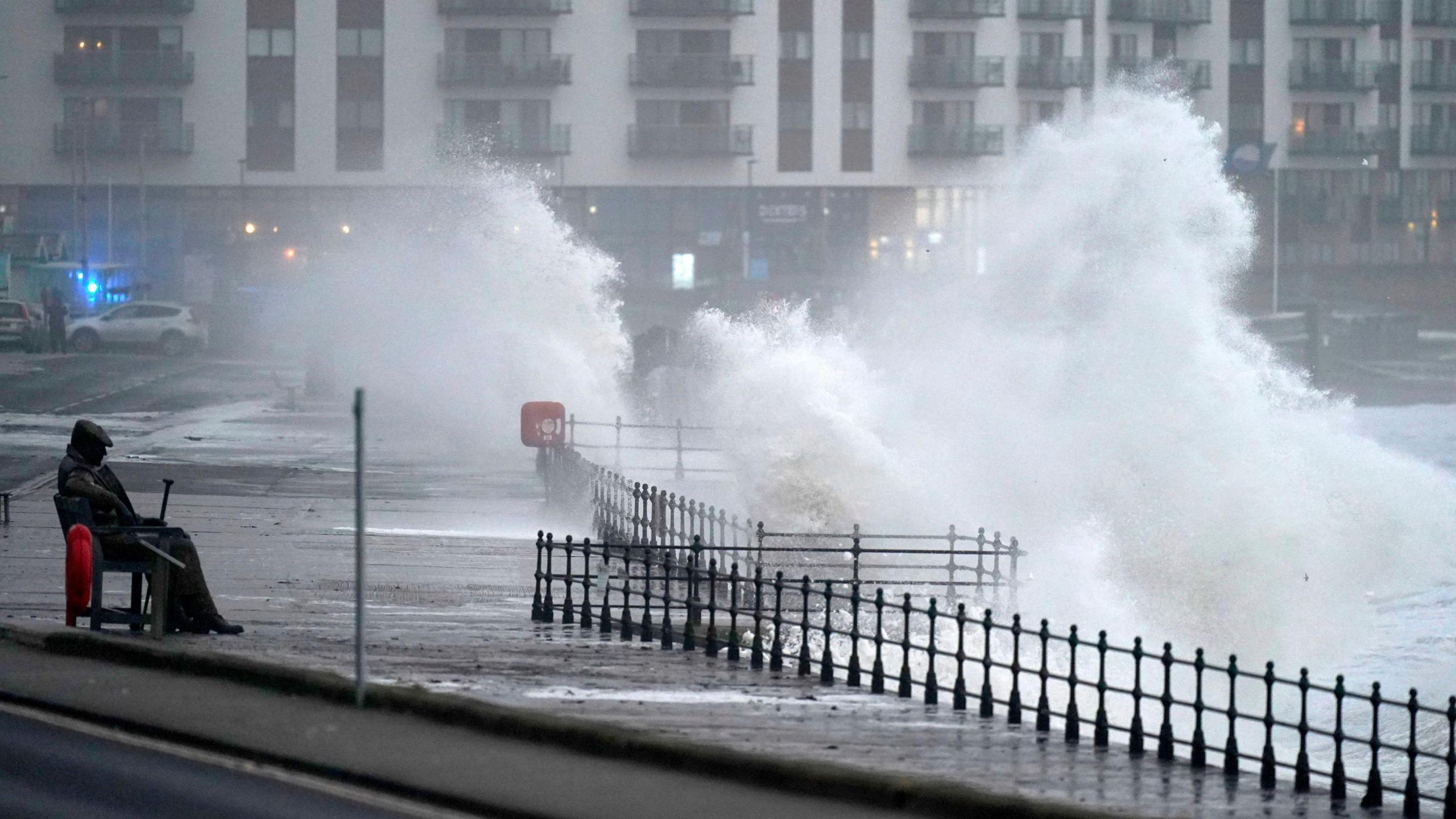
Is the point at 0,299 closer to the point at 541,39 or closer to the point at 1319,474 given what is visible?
the point at 541,39

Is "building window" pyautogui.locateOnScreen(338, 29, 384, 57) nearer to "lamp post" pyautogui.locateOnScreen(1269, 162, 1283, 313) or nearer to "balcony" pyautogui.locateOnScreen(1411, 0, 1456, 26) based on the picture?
"lamp post" pyautogui.locateOnScreen(1269, 162, 1283, 313)

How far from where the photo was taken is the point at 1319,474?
44812mm

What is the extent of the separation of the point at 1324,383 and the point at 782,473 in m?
56.9

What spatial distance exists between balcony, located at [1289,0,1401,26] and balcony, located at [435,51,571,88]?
Answer: 105 ft

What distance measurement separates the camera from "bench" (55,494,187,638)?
48.3ft

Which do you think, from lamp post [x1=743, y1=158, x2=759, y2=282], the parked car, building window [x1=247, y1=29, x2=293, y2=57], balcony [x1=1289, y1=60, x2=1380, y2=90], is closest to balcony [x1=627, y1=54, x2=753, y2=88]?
lamp post [x1=743, y1=158, x2=759, y2=282]

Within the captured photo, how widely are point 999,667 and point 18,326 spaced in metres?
47.0

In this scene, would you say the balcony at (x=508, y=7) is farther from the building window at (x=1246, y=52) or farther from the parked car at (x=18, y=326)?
the building window at (x=1246, y=52)

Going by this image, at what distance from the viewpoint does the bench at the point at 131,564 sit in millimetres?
14711

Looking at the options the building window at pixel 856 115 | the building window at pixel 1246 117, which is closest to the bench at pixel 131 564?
the building window at pixel 856 115

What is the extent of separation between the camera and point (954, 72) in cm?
8106

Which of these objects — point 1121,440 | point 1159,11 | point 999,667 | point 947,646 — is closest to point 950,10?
point 1159,11

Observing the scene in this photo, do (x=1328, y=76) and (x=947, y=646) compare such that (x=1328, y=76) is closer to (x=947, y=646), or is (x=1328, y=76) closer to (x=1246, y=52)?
(x=1246, y=52)

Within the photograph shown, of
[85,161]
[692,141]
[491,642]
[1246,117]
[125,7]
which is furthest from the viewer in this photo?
[1246,117]
